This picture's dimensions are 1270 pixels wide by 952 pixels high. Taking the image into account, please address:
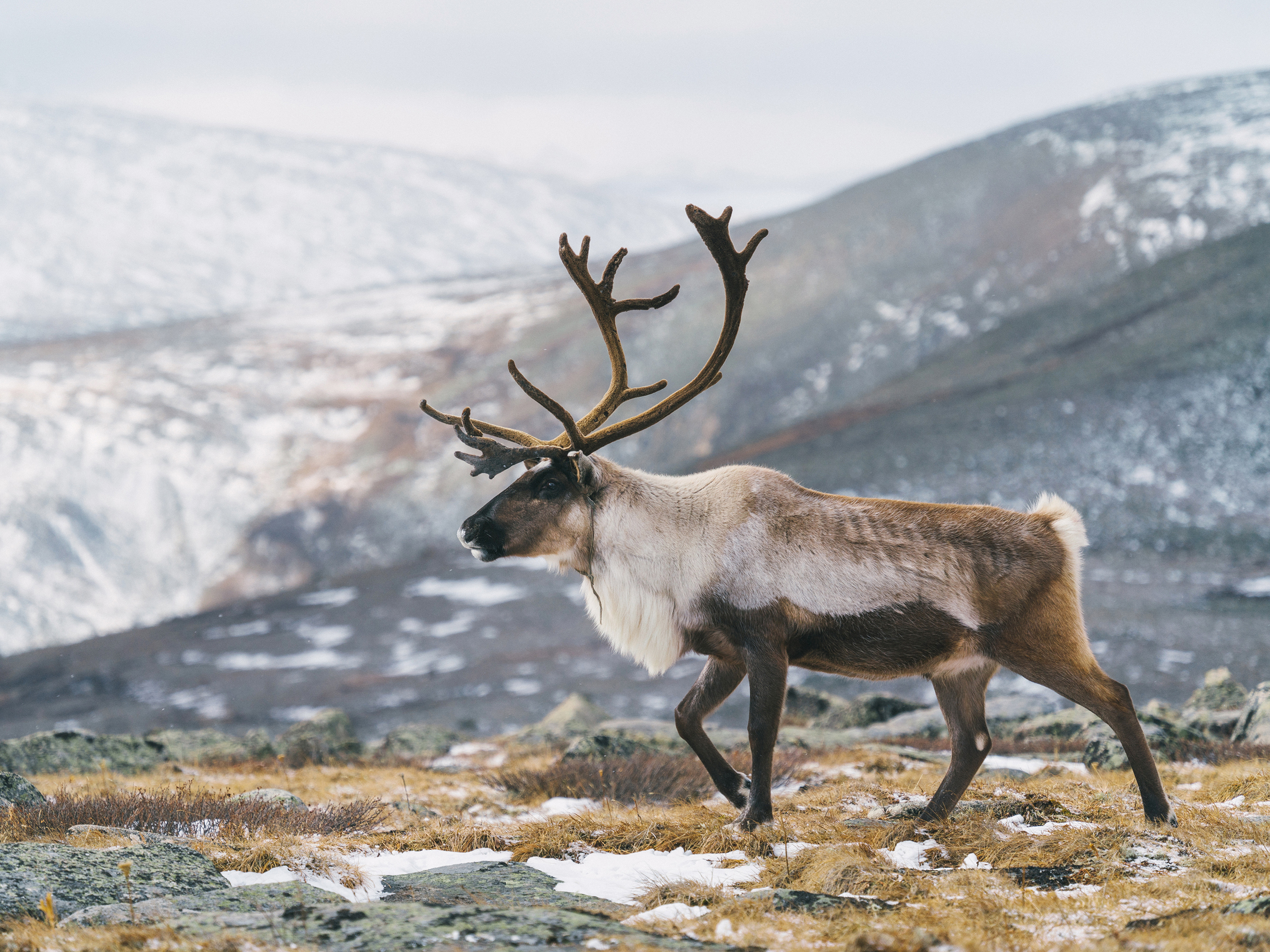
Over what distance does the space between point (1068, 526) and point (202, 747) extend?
36.8 feet

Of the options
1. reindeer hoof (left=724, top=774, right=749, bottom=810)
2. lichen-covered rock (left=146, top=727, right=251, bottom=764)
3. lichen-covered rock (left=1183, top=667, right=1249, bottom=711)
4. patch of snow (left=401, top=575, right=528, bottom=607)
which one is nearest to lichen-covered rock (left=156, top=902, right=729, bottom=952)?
reindeer hoof (left=724, top=774, right=749, bottom=810)

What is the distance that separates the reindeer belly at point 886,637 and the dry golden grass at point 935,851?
90 cm

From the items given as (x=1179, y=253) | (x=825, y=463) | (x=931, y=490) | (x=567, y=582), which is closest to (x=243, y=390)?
(x=567, y=582)

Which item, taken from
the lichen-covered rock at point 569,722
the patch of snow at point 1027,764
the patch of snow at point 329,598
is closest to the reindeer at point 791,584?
the patch of snow at point 1027,764

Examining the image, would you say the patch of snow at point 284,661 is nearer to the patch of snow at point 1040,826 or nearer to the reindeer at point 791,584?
the reindeer at point 791,584

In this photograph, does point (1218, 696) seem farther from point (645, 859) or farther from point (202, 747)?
point (202, 747)

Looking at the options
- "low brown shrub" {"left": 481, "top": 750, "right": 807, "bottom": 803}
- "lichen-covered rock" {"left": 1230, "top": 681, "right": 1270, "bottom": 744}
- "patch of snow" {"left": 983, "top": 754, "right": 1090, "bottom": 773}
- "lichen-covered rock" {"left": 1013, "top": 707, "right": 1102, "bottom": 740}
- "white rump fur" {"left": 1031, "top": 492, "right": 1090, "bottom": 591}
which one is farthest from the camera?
"lichen-covered rock" {"left": 1013, "top": 707, "right": 1102, "bottom": 740}

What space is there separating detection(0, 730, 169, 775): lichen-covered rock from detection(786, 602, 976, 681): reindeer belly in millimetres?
7719

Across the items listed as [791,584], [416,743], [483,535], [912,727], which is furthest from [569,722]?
[791,584]

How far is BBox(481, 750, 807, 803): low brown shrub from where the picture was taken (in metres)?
7.61

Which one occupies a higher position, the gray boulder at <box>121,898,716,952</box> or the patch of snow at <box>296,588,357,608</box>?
the gray boulder at <box>121,898,716,952</box>

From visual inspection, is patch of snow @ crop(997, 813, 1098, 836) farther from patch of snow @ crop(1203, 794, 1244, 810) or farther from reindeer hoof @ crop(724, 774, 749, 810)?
reindeer hoof @ crop(724, 774, 749, 810)

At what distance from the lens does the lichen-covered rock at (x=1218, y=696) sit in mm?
13070

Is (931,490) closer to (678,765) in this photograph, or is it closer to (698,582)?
(678,765)
